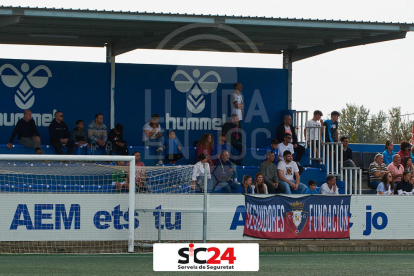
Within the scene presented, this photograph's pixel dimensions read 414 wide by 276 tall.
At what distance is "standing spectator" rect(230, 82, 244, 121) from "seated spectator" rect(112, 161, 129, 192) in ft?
15.7

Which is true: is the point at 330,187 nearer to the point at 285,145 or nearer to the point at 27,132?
the point at 285,145

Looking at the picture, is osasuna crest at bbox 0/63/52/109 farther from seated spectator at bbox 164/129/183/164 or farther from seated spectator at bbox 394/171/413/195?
seated spectator at bbox 394/171/413/195

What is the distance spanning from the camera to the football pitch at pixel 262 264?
30.7 feet

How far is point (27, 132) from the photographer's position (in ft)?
49.6

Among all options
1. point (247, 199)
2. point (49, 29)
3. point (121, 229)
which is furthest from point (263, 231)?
point (49, 29)

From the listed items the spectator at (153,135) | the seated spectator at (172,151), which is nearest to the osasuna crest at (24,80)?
the spectator at (153,135)

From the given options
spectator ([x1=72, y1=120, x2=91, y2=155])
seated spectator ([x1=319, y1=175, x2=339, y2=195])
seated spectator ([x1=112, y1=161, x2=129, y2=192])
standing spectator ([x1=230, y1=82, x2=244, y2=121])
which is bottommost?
seated spectator ([x1=319, y1=175, x2=339, y2=195])

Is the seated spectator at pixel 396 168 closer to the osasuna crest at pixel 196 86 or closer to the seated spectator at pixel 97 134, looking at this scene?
the osasuna crest at pixel 196 86

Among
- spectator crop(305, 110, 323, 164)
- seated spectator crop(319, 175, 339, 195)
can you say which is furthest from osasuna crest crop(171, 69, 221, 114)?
seated spectator crop(319, 175, 339, 195)

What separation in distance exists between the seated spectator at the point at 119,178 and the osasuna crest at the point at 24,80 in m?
4.81

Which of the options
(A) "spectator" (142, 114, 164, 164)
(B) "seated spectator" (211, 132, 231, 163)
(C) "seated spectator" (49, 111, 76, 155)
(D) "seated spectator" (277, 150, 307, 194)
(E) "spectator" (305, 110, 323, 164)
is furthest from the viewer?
(E) "spectator" (305, 110, 323, 164)

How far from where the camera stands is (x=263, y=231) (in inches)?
522

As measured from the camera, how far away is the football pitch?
935cm

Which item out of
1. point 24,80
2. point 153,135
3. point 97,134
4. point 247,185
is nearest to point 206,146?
point 153,135
